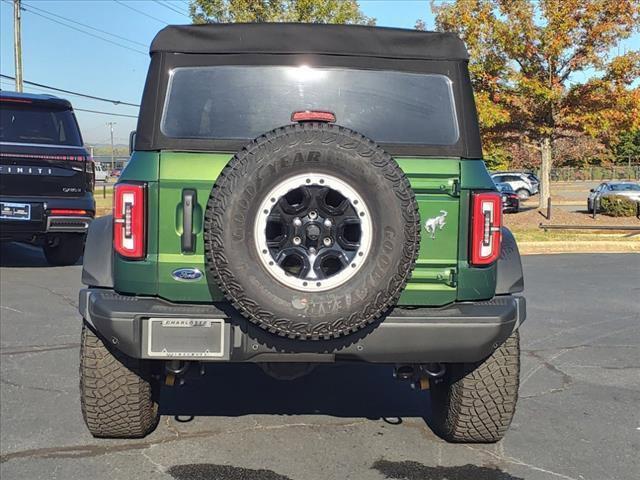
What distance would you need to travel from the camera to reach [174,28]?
3.34 m

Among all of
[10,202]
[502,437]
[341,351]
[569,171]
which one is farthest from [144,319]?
[569,171]

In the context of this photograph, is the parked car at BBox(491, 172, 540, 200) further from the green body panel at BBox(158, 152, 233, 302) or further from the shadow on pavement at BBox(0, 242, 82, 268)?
the green body panel at BBox(158, 152, 233, 302)

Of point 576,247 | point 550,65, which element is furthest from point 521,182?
point 576,247

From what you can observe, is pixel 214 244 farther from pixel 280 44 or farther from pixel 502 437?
pixel 502 437

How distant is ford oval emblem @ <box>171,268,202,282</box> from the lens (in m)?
3.14

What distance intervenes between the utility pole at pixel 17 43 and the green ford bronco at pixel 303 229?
2523 cm

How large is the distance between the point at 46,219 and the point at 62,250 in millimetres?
1754

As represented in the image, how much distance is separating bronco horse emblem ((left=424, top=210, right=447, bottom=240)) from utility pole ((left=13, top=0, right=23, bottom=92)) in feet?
85.7

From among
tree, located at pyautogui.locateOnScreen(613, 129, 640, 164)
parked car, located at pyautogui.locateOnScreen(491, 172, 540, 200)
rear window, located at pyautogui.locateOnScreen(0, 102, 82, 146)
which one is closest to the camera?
rear window, located at pyautogui.locateOnScreen(0, 102, 82, 146)

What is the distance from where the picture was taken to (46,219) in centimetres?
865

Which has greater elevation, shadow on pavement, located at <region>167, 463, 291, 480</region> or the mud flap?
the mud flap

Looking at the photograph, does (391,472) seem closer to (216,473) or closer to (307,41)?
(216,473)

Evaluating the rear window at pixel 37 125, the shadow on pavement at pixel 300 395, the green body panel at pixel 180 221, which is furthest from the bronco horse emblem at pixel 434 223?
the rear window at pixel 37 125

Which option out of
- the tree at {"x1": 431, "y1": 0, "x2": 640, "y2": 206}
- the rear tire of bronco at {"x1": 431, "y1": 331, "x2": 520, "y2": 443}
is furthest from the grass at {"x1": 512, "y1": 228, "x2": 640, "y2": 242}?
the rear tire of bronco at {"x1": 431, "y1": 331, "x2": 520, "y2": 443}
